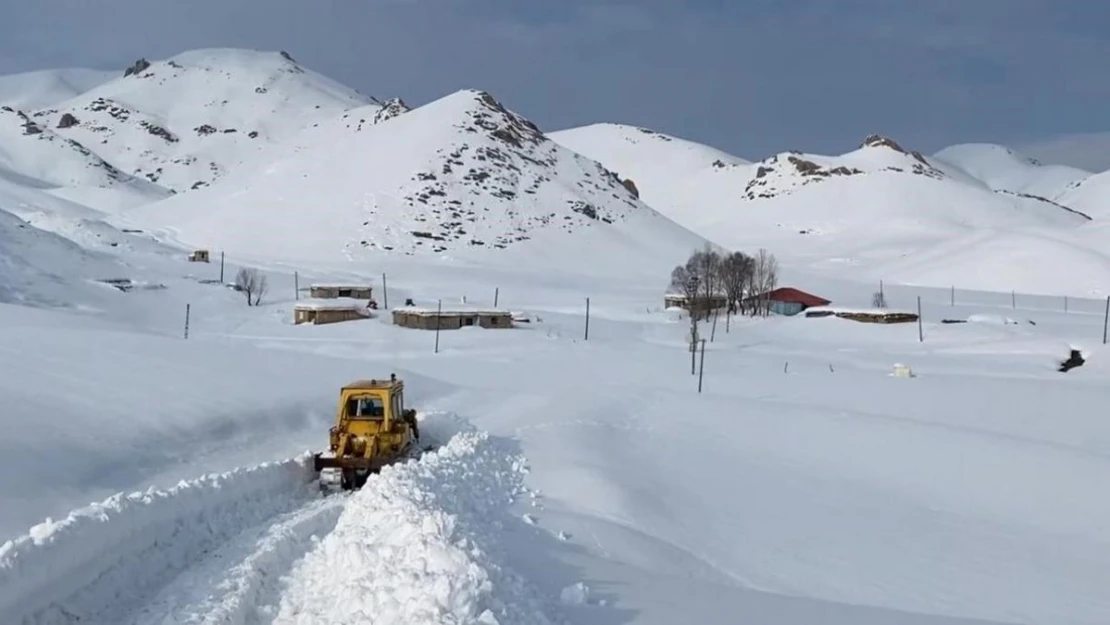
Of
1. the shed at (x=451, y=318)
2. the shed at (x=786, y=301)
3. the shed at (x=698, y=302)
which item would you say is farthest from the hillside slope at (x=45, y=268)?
the shed at (x=786, y=301)

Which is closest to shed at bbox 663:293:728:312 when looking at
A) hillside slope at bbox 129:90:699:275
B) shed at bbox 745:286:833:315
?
shed at bbox 745:286:833:315

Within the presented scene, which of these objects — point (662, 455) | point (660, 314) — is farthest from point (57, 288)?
point (662, 455)

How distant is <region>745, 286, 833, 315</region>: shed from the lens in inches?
2972

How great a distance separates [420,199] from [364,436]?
10275cm

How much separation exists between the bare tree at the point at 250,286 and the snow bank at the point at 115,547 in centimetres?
5199

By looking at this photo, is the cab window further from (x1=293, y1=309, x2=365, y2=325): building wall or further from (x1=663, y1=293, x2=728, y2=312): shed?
(x1=663, y1=293, x2=728, y2=312): shed

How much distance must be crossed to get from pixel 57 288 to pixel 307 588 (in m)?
51.4

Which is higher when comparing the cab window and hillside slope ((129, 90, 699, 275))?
hillside slope ((129, 90, 699, 275))

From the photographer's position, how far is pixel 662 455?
2047 centimetres

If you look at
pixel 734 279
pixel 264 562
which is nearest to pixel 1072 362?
pixel 734 279

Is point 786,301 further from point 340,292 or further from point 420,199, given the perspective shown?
point 420,199

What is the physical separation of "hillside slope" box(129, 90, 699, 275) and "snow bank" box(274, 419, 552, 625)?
87.0 meters

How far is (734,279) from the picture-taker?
250 ft

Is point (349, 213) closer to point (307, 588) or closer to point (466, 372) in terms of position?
point (466, 372)
